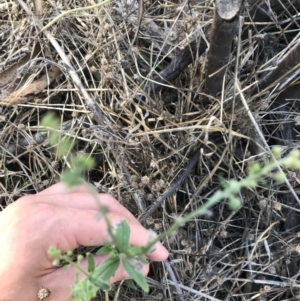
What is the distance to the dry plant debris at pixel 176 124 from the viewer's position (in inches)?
64.6

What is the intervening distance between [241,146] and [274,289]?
54cm

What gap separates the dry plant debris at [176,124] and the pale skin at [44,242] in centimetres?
25

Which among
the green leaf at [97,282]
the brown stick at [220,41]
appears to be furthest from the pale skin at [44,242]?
the brown stick at [220,41]

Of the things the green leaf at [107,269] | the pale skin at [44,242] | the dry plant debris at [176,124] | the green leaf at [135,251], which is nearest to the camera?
Result: the green leaf at [135,251]

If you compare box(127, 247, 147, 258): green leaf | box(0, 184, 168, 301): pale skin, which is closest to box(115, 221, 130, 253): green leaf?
box(127, 247, 147, 258): green leaf

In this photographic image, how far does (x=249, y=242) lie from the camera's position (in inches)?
68.4

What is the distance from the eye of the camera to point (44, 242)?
1.36 meters

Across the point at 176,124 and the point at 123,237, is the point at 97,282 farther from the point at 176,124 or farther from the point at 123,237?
the point at 176,124

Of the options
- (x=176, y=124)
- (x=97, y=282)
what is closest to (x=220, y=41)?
(x=176, y=124)

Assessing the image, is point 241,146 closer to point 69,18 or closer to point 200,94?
point 200,94

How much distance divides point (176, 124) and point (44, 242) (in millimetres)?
607

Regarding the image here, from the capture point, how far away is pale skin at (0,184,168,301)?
4.44 feet

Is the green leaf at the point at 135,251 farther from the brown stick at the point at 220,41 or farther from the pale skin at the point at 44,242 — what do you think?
the brown stick at the point at 220,41

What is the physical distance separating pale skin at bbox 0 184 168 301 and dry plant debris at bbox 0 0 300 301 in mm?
A: 248
